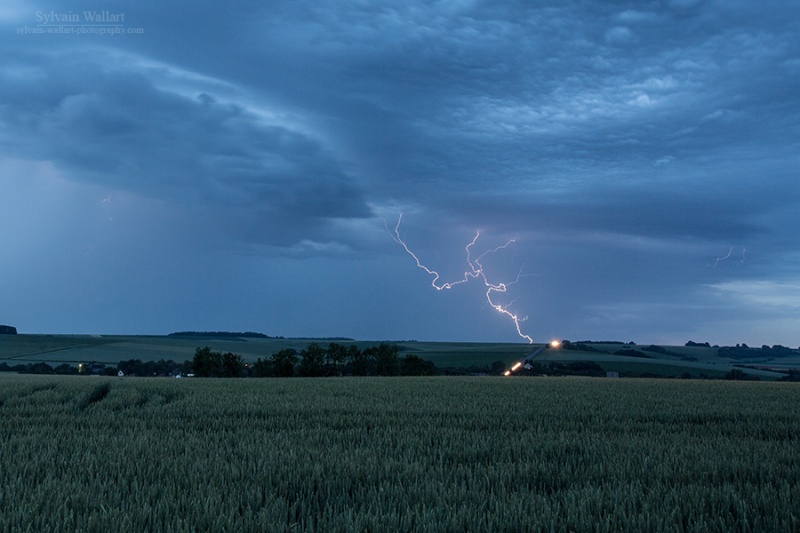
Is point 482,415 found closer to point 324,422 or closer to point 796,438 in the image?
point 324,422

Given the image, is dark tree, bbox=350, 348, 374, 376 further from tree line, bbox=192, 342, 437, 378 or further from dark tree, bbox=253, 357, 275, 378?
dark tree, bbox=253, 357, 275, 378

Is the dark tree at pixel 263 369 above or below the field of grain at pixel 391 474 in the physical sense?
below

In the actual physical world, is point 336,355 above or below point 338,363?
above

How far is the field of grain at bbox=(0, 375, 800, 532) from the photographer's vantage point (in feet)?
17.0

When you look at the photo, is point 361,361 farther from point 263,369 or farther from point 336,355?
point 263,369

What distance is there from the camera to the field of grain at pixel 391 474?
517 centimetres

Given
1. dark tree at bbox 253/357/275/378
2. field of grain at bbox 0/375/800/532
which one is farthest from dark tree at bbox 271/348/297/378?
field of grain at bbox 0/375/800/532

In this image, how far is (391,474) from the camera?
7172 millimetres

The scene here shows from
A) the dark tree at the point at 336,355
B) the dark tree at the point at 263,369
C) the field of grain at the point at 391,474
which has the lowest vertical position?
the dark tree at the point at 263,369

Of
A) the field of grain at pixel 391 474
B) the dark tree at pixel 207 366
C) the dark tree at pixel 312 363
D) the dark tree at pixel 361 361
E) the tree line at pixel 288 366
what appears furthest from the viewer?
the dark tree at pixel 361 361

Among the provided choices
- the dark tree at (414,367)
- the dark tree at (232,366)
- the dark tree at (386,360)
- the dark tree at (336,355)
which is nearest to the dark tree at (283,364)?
the dark tree at (232,366)

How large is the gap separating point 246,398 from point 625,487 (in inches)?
594

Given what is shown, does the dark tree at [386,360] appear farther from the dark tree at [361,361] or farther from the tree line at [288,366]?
the dark tree at [361,361]

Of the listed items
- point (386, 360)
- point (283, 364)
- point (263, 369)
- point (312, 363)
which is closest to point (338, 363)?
point (312, 363)
